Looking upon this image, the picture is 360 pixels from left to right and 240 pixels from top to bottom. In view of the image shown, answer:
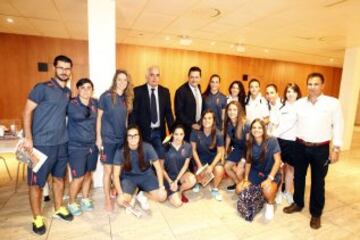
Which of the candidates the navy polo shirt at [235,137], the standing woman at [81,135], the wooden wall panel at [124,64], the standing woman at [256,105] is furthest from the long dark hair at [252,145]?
the wooden wall panel at [124,64]

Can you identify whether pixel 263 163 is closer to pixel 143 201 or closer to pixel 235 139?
pixel 235 139

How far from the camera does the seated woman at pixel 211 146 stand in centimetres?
313

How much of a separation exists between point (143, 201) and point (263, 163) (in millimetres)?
1538

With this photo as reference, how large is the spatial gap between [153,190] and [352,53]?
587 cm

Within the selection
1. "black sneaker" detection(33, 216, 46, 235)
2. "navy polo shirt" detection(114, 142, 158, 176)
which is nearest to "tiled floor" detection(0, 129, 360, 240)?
"black sneaker" detection(33, 216, 46, 235)

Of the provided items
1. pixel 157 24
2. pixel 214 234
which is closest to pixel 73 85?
pixel 157 24

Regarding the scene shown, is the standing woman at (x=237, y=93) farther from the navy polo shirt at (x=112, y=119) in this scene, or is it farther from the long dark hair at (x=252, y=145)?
the navy polo shirt at (x=112, y=119)

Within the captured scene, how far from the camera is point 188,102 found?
337 centimetres

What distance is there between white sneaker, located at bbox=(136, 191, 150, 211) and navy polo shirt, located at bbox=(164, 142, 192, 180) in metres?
0.42

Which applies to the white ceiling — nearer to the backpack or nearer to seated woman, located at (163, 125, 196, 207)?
seated woman, located at (163, 125, 196, 207)

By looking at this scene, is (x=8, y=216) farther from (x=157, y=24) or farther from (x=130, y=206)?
(x=157, y=24)

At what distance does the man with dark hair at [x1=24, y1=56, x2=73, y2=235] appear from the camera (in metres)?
2.15

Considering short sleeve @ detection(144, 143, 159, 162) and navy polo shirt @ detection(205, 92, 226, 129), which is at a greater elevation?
navy polo shirt @ detection(205, 92, 226, 129)

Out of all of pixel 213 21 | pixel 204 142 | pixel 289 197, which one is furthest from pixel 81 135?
pixel 213 21
